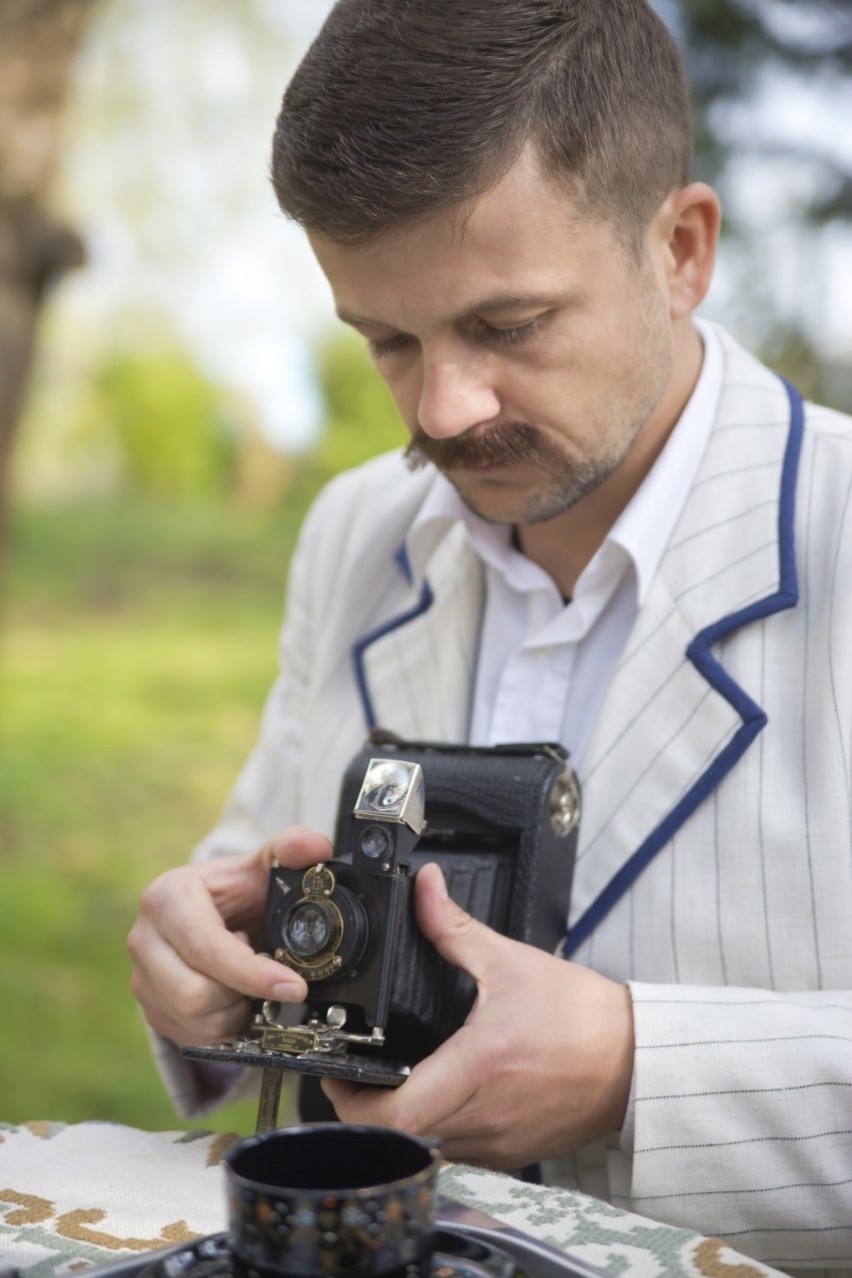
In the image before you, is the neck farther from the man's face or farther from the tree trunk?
the tree trunk

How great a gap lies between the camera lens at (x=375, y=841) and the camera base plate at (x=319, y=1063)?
0.58 feet

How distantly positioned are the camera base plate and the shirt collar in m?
0.68

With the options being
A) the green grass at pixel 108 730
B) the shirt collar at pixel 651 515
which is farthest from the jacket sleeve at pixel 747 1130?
the green grass at pixel 108 730

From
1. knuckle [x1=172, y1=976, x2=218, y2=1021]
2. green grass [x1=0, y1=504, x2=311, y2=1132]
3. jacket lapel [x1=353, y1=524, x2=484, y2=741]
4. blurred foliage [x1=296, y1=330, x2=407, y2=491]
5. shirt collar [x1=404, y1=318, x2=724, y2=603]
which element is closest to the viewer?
knuckle [x1=172, y1=976, x2=218, y2=1021]

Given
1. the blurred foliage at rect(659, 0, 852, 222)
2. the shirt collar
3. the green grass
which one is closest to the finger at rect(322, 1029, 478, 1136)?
the shirt collar

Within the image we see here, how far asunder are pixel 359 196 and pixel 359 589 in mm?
687

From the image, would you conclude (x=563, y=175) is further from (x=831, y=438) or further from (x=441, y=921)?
(x=441, y=921)

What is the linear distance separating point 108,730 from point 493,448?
4.50m

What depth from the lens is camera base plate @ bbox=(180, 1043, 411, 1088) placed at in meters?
1.22

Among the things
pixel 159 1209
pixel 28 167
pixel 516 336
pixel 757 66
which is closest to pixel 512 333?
pixel 516 336

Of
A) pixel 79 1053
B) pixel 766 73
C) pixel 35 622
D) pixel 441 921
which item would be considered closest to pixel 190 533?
pixel 35 622

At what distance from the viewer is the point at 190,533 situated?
6371 millimetres

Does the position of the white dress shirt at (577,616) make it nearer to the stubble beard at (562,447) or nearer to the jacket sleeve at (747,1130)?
the stubble beard at (562,447)

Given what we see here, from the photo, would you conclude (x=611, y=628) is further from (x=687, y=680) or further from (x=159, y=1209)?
(x=159, y=1209)
